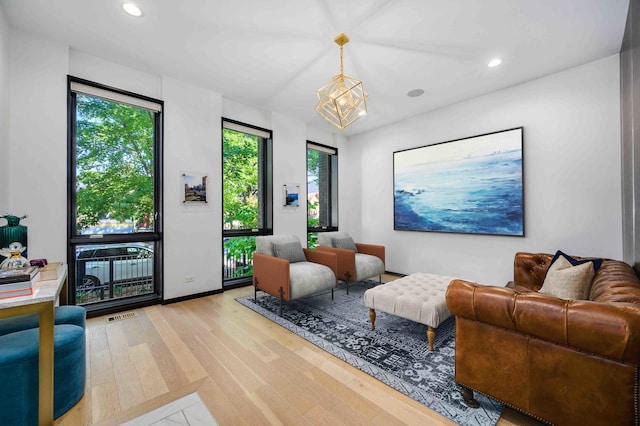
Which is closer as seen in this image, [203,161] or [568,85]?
[568,85]

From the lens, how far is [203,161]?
153 inches

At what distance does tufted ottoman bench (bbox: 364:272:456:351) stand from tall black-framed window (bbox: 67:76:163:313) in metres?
2.93

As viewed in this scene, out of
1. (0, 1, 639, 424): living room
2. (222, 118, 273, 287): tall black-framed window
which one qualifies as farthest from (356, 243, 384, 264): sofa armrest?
(222, 118, 273, 287): tall black-framed window

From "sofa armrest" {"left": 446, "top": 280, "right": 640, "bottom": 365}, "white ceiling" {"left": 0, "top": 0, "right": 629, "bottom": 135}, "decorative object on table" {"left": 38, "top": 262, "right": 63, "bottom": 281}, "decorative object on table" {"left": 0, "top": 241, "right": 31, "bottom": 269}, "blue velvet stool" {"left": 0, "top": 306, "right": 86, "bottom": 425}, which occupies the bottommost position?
"blue velvet stool" {"left": 0, "top": 306, "right": 86, "bottom": 425}

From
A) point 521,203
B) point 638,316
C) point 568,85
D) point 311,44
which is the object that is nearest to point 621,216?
point 521,203

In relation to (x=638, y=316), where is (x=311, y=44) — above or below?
above

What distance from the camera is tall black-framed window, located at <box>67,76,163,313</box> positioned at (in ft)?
10.1

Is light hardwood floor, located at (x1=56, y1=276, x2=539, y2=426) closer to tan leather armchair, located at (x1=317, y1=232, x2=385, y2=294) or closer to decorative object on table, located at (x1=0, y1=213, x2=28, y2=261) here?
decorative object on table, located at (x1=0, y1=213, x2=28, y2=261)

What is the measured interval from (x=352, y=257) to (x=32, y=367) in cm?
328

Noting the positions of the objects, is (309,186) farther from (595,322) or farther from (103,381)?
(595,322)

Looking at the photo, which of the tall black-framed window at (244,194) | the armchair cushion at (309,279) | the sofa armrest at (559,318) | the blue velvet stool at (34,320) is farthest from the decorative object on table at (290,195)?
the sofa armrest at (559,318)

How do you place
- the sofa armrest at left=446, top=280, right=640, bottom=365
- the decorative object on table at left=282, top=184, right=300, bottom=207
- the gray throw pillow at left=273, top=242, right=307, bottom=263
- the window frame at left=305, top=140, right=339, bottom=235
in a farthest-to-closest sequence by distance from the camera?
the window frame at left=305, top=140, right=339, bottom=235 → the decorative object on table at left=282, top=184, right=300, bottom=207 → the gray throw pillow at left=273, top=242, right=307, bottom=263 → the sofa armrest at left=446, top=280, right=640, bottom=365

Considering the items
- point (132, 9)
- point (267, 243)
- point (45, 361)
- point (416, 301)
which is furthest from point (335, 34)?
point (45, 361)

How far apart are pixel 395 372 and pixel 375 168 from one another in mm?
4220
